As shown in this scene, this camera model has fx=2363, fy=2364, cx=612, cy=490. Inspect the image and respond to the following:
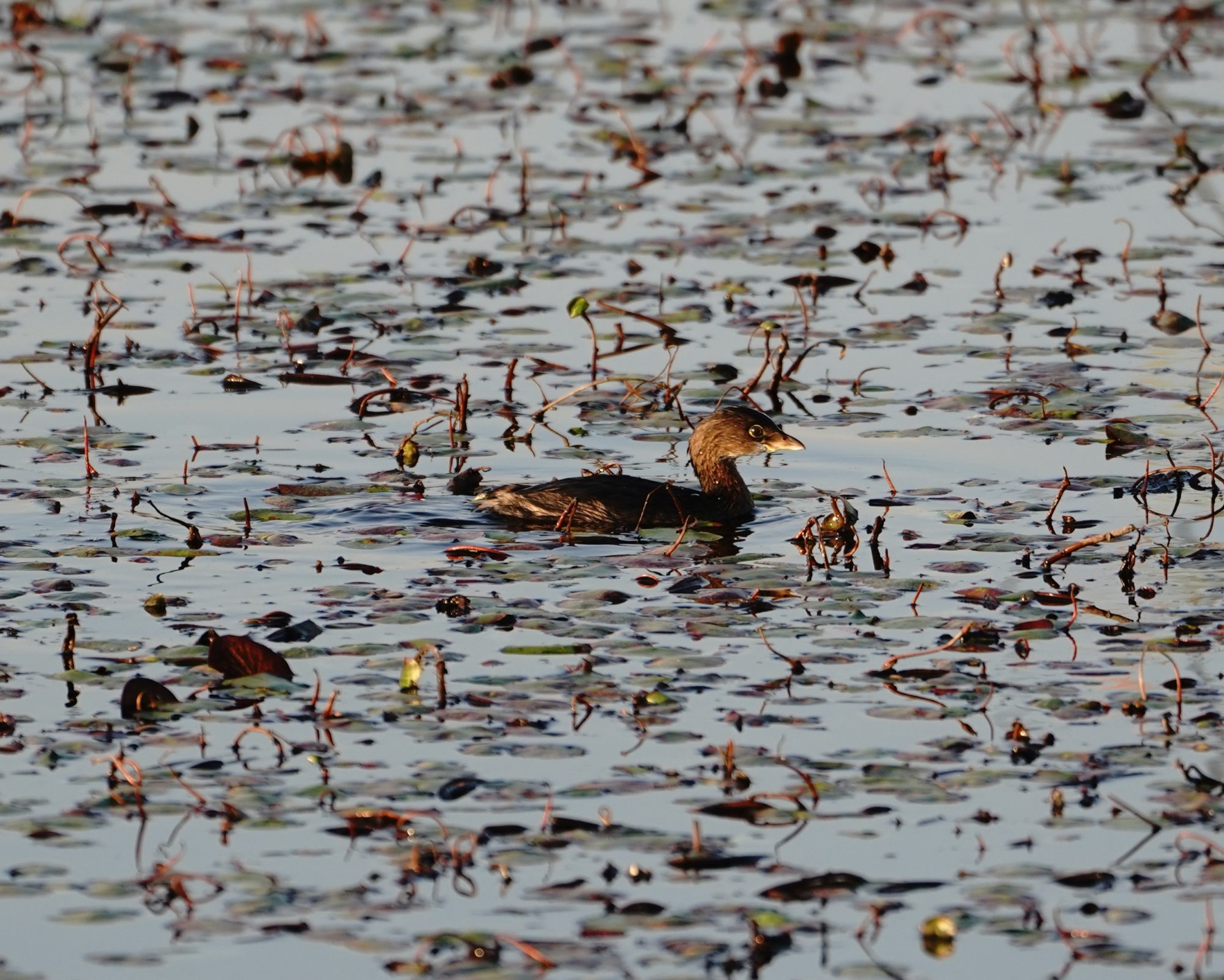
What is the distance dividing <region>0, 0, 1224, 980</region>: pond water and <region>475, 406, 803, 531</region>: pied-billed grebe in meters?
0.14

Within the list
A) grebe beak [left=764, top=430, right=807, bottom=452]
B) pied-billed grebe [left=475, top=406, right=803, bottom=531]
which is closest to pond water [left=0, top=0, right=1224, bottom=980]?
pied-billed grebe [left=475, top=406, right=803, bottom=531]

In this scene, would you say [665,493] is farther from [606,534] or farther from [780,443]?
[780,443]

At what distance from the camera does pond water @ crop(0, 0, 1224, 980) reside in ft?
21.7

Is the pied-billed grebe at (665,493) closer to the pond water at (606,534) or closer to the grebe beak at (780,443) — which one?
the grebe beak at (780,443)

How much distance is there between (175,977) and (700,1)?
63.3ft

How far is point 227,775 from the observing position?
735cm

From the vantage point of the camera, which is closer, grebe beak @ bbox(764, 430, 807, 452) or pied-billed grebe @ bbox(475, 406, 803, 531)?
pied-billed grebe @ bbox(475, 406, 803, 531)

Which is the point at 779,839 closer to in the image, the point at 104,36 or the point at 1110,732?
the point at 1110,732

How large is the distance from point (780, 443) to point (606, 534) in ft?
4.04

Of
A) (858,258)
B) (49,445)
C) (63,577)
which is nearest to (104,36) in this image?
(858,258)

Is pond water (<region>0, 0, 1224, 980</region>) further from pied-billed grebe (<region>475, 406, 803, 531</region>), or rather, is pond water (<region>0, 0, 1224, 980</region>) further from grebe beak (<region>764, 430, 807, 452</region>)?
grebe beak (<region>764, 430, 807, 452</region>)

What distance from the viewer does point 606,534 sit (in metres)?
10.4

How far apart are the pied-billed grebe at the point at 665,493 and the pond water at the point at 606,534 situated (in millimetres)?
143

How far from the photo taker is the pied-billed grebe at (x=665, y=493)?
10.5m
